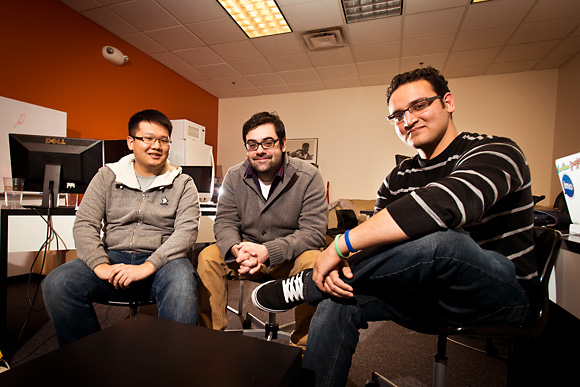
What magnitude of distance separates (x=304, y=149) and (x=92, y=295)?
4.67 m

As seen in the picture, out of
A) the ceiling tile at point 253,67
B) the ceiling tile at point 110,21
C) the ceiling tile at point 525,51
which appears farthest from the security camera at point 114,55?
the ceiling tile at point 525,51

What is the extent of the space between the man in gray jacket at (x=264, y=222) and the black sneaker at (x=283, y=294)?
239 millimetres

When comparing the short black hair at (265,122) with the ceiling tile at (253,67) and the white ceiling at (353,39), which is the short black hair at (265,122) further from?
the ceiling tile at (253,67)

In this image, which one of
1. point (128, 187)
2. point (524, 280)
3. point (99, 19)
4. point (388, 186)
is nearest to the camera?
point (524, 280)

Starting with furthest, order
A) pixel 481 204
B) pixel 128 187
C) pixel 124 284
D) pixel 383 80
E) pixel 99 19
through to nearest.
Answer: pixel 383 80
pixel 99 19
pixel 128 187
pixel 124 284
pixel 481 204

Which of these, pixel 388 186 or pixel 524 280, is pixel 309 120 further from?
pixel 524 280

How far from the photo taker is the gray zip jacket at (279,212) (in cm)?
158

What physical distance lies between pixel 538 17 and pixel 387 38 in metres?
1.57

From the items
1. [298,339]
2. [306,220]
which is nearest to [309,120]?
[306,220]

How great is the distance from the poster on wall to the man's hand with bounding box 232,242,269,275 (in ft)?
9.23

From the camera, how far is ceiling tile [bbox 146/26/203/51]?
12.1ft

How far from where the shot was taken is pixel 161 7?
3.22 m

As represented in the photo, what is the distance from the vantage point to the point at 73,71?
132 inches

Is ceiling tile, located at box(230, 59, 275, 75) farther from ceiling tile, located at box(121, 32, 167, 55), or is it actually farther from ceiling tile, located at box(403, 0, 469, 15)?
ceiling tile, located at box(403, 0, 469, 15)
